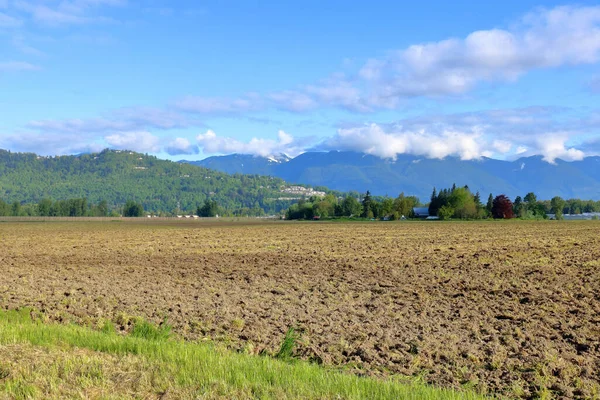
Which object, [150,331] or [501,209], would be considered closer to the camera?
[150,331]

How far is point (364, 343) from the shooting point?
37.2 ft

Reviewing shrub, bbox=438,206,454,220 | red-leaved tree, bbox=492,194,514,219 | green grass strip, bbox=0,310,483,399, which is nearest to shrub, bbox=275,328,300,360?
green grass strip, bbox=0,310,483,399

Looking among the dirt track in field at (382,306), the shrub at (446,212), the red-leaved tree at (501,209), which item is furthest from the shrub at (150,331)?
the red-leaved tree at (501,209)

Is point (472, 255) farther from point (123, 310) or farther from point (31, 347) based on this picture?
point (31, 347)

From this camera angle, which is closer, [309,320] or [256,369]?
[256,369]

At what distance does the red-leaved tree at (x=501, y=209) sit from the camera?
16838 cm

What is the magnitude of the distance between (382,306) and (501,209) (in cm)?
16388

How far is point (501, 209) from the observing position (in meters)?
169

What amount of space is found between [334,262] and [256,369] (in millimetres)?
20843

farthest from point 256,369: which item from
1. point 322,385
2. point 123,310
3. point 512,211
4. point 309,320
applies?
point 512,211

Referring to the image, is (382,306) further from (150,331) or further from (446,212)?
(446,212)

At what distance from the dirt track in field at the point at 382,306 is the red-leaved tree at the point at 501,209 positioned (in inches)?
5706

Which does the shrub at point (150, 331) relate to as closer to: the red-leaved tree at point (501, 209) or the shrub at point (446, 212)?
the shrub at point (446, 212)

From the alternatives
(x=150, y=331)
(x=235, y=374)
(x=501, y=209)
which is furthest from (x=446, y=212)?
(x=235, y=374)
